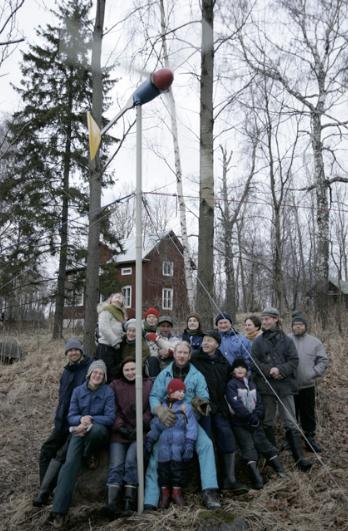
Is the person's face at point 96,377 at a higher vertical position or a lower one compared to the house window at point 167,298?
lower

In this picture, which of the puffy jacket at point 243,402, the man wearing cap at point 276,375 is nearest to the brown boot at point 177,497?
the puffy jacket at point 243,402

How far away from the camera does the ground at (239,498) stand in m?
3.57

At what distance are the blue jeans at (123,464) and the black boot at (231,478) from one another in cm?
94

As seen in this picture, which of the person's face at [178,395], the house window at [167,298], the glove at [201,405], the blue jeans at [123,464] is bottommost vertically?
the blue jeans at [123,464]

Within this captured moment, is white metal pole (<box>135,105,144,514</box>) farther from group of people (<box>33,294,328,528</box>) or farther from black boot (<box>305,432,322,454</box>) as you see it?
black boot (<box>305,432,322,454</box>)

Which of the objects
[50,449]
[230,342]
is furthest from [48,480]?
[230,342]

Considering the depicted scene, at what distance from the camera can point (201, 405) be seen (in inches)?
168

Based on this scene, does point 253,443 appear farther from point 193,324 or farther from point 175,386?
point 193,324

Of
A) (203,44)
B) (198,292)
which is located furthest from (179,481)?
(203,44)

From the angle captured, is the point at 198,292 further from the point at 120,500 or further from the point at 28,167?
the point at 28,167

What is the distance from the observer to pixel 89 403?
430cm

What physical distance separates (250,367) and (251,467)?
1.14m

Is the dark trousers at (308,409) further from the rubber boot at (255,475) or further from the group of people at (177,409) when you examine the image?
the rubber boot at (255,475)

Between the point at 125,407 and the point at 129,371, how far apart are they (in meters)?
0.36
